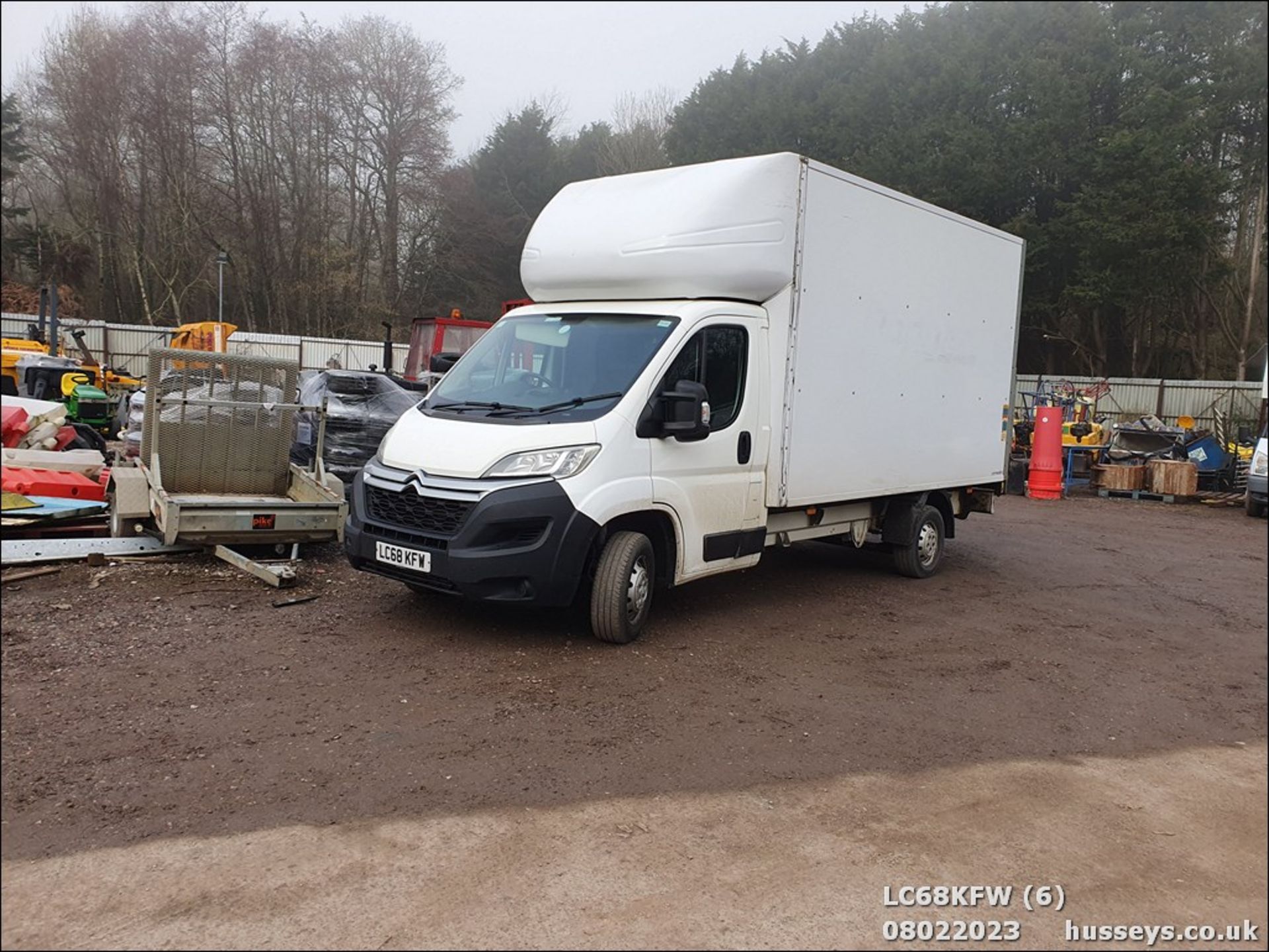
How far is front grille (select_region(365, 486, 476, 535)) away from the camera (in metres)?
5.71

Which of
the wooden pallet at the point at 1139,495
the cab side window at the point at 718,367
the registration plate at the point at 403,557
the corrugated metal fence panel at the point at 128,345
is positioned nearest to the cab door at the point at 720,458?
the cab side window at the point at 718,367

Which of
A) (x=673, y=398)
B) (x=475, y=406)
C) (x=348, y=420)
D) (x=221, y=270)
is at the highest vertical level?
(x=221, y=270)

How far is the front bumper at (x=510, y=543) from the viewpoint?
5570mm

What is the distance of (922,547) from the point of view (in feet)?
29.6

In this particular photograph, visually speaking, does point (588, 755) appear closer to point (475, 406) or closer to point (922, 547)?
point (475, 406)

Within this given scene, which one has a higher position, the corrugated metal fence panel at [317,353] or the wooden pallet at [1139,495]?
the corrugated metal fence panel at [317,353]

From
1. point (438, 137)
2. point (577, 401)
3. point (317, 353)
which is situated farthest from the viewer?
point (317, 353)

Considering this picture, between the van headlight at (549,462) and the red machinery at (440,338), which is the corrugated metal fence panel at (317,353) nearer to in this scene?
the red machinery at (440,338)

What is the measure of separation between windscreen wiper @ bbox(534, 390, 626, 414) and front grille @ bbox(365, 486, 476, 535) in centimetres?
88

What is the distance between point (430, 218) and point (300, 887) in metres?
30.2

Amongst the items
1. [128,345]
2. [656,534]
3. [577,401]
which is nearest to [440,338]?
[577,401]

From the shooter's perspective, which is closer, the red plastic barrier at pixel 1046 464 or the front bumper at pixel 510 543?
the front bumper at pixel 510 543

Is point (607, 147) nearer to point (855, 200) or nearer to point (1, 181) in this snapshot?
point (855, 200)

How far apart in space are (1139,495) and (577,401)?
15028 mm
